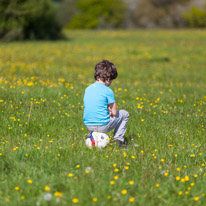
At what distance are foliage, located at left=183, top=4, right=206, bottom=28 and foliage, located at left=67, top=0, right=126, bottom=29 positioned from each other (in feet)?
51.8

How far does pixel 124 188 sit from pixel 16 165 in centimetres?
124

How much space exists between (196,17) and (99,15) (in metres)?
24.2

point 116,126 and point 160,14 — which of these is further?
point 160,14

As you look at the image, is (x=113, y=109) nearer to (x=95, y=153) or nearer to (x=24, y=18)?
(x=95, y=153)

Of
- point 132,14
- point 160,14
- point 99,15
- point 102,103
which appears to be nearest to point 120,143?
point 102,103

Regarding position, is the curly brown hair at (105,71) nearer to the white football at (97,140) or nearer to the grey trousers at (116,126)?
the grey trousers at (116,126)

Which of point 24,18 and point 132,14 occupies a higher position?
point 132,14

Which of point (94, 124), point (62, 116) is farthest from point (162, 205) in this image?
point (62, 116)

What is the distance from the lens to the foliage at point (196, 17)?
68500 millimetres

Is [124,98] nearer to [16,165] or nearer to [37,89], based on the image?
[37,89]

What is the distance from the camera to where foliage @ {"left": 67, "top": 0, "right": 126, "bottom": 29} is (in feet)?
256

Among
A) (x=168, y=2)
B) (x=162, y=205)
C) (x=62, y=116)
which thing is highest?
(x=168, y=2)

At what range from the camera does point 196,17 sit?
226 feet

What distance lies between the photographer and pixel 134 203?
302cm
